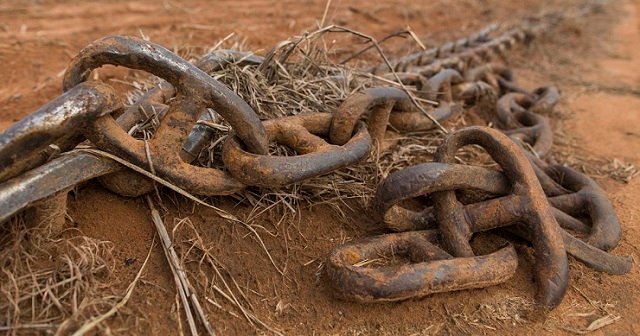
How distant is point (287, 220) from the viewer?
1954 millimetres

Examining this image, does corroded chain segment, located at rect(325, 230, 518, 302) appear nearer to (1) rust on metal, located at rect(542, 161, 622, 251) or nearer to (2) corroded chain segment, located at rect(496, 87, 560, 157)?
(1) rust on metal, located at rect(542, 161, 622, 251)

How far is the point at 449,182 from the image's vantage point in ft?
5.97

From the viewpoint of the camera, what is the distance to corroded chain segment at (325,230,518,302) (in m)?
1.62

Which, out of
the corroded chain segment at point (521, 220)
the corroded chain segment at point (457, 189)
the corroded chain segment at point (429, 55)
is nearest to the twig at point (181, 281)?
the corroded chain segment at point (457, 189)

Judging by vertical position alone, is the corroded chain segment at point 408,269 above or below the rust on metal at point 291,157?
below

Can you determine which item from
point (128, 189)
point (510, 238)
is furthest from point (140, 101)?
point (510, 238)

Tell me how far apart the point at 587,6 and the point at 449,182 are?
6796 mm

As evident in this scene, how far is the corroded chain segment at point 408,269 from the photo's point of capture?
1.62 m

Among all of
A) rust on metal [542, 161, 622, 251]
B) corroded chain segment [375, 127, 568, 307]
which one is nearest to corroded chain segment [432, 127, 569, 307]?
corroded chain segment [375, 127, 568, 307]

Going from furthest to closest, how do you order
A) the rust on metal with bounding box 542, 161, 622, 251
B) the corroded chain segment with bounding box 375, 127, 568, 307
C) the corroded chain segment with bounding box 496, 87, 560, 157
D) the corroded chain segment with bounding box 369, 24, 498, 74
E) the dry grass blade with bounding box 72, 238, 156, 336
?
the corroded chain segment with bounding box 369, 24, 498, 74 → the corroded chain segment with bounding box 496, 87, 560, 157 → the rust on metal with bounding box 542, 161, 622, 251 → the corroded chain segment with bounding box 375, 127, 568, 307 → the dry grass blade with bounding box 72, 238, 156, 336

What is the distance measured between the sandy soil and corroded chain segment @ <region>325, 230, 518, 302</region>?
0.11 meters

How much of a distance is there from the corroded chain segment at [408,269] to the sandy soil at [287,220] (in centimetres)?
11

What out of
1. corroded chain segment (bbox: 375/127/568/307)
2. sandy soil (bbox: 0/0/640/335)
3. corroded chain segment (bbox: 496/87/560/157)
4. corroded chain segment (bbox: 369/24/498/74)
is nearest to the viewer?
sandy soil (bbox: 0/0/640/335)

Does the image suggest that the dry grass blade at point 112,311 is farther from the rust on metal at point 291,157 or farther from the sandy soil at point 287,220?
the rust on metal at point 291,157
